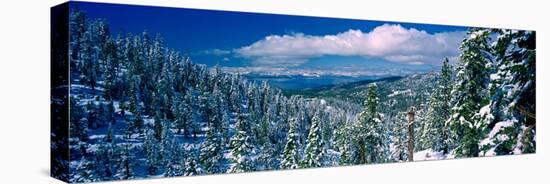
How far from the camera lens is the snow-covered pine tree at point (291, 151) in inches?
515

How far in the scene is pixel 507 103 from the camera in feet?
50.3

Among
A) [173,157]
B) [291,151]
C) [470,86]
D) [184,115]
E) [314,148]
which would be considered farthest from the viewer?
[470,86]

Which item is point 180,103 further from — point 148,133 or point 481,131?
point 481,131

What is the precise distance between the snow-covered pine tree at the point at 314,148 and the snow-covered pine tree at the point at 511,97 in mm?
3682

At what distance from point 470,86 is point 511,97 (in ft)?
3.29

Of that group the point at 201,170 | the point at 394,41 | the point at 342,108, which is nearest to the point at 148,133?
the point at 201,170

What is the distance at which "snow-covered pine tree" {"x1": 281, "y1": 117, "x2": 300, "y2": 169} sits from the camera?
13.1 meters

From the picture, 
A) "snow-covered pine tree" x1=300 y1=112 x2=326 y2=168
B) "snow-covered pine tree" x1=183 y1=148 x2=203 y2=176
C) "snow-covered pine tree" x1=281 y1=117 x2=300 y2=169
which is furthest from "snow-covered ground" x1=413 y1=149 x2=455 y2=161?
"snow-covered pine tree" x1=183 y1=148 x2=203 y2=176

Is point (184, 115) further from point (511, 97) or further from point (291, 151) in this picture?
point (511, 97)

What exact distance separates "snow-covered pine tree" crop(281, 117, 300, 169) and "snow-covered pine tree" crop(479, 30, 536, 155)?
4.22 metres

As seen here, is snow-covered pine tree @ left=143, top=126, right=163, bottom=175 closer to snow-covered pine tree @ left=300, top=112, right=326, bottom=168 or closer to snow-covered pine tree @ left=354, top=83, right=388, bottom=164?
snow-covered pine tree @ left=300, top=112, right=326, bottom=168

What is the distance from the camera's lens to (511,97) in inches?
606

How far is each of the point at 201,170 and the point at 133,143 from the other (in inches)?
51.0

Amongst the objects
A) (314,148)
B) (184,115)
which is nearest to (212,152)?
(184,115)
